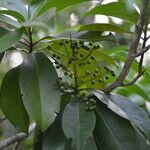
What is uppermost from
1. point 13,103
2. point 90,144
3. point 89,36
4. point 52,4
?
point 52,4

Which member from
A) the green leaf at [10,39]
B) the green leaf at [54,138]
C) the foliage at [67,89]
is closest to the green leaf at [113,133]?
the foliage at [67,89]

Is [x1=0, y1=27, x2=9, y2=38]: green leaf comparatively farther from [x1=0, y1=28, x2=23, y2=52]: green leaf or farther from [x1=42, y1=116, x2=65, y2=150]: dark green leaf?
Result: [x1=42, y1=116, x2=65, y2=150]: dark green leaf

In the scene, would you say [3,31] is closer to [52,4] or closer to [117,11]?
[52,4]

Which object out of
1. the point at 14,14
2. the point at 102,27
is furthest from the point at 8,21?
the point at 102,27

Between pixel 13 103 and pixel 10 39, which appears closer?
pixel 10 39

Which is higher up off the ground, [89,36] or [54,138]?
[89,36]

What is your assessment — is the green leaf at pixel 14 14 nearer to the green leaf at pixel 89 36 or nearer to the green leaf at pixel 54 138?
the green leaf at pixel 89 36

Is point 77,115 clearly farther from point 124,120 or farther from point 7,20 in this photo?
point 7,20

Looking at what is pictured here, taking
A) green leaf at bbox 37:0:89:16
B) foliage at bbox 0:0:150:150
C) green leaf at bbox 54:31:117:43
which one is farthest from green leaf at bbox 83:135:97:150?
green leaf at bbox 37:0:89:16
